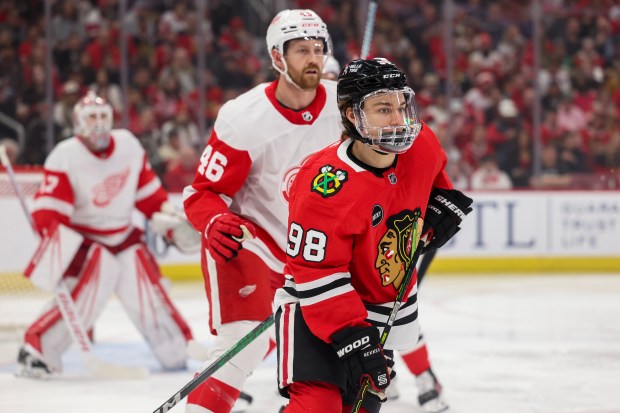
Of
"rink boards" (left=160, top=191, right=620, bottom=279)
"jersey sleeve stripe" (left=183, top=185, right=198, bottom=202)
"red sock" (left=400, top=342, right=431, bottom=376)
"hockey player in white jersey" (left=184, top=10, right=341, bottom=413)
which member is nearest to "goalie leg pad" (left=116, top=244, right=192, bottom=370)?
"red sock" (left=400, top=342, right=431, bottom=376)

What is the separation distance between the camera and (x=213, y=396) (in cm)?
260

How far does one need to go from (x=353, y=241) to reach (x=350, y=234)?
0.06 metres

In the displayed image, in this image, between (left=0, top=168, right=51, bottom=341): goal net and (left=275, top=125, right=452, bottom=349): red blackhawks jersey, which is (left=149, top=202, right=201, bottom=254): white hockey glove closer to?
(left=275, top=125, right=452, bottom=349): red blackhawks jersey

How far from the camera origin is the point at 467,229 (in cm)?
776

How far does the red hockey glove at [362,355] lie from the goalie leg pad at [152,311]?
243cm

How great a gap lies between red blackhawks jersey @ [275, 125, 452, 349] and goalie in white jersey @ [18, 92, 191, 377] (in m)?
2.23

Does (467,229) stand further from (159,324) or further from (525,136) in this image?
(159,324)

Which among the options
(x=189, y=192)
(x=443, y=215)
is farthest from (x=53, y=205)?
(x=443, y=215)

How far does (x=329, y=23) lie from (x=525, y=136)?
188 cm

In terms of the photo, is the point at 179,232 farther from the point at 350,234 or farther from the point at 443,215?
the point at 350,234

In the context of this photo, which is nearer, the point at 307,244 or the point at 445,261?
the point at 307,244

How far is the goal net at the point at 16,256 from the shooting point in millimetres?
5645

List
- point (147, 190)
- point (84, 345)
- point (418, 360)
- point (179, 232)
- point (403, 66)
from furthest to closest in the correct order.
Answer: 1. point (403, 66)
2. point (147, 190)
3. point (84, 345)
4. point (179, 232)
5. point (418, 360)

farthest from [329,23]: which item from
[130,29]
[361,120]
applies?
[361,120]
